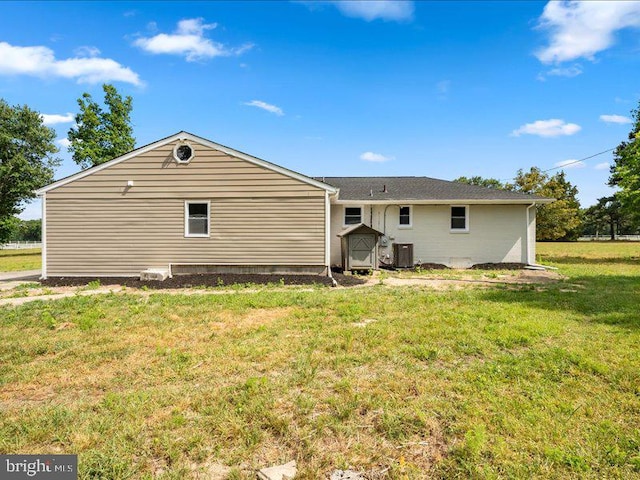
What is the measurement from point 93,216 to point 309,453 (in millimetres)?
11723

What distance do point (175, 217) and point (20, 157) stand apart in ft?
99.1

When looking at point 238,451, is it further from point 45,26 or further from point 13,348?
point 45,26

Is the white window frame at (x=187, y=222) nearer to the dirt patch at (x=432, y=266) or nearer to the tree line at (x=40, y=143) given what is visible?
the dirt patch at (x=432, y=266)

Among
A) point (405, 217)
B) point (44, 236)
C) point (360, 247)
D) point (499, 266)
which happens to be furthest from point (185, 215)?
point (499, 266)

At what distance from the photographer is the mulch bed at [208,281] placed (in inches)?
389

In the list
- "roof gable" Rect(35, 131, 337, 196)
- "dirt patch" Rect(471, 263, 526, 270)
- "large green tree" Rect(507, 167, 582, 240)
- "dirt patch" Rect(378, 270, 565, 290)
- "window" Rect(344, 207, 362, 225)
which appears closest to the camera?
"dirt patch" Rect(378, 270, 565, 290)

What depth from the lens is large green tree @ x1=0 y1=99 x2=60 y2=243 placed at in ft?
99.3

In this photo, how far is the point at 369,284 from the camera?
9859mm

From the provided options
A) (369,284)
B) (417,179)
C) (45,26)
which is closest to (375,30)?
(417,179)

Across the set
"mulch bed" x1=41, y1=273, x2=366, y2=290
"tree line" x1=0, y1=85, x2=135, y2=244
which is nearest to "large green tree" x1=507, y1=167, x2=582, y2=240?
"mulch bed" x1=41, y1=273, x2=366, y2=290

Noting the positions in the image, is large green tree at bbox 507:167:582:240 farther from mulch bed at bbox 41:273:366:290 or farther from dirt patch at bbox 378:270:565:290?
mulch bed at bbox 41:273:366:290

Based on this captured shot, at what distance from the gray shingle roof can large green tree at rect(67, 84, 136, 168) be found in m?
23.4

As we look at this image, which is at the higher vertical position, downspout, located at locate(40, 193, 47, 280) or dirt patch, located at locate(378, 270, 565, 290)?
downspout, located at locate(40, 193, 47, 280)
